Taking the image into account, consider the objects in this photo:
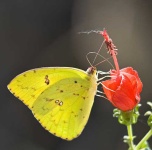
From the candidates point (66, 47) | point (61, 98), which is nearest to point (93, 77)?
point (61, 98)

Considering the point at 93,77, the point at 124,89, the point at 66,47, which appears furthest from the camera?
the point at 66,47

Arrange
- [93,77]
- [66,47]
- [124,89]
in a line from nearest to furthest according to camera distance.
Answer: [124,89]
[93,77]
[66,47]

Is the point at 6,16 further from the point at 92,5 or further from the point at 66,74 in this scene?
the point at 66,74

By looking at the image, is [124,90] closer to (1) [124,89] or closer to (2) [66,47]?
(1) [124,89]

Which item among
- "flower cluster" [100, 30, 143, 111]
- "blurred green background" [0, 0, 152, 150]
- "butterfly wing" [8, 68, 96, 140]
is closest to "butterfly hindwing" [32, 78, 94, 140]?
"butterfly wing" [8, 68, 96, 140]

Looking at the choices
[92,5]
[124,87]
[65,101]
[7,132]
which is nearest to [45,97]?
[65,101]

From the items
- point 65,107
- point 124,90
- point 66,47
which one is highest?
point 124,90

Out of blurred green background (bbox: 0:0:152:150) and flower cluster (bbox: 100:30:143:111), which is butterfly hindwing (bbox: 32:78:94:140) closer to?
flower cluster (bbox: 100:30:143:111)
